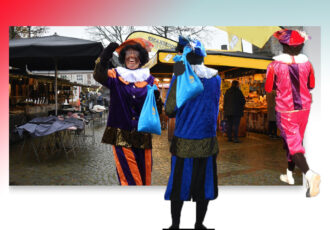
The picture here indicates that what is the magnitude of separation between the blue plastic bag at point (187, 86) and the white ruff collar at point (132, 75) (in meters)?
0.68

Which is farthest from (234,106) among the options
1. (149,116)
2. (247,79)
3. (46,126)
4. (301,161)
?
(149,116)

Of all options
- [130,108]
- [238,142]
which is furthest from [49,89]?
[130,108]

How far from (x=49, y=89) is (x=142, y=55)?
934 cm

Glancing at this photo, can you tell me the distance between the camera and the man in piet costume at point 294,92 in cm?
368

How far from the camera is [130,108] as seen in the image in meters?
3.11

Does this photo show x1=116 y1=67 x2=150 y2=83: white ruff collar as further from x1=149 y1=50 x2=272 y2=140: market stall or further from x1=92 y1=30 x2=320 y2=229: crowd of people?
x1=149 y1=50 x2=272 y2=140: market stall

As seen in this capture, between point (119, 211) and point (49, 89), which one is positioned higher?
point (49, 89)

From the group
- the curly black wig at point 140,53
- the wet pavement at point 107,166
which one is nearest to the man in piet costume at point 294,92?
the wet pavement at point 107,166

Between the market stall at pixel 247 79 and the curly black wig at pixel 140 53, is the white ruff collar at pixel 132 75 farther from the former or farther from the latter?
the market stall at pixel 247 79

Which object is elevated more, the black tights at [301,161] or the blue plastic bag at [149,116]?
the blue plastic bag at [149,116]

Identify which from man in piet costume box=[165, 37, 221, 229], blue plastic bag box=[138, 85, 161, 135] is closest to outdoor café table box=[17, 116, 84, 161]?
blue plastic bag box=[138, 85, 161, 135]

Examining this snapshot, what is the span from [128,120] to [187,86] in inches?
36.7

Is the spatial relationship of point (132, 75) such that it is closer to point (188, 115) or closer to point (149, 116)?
point (149, 116)

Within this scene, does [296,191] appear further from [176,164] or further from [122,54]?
[122,54]
